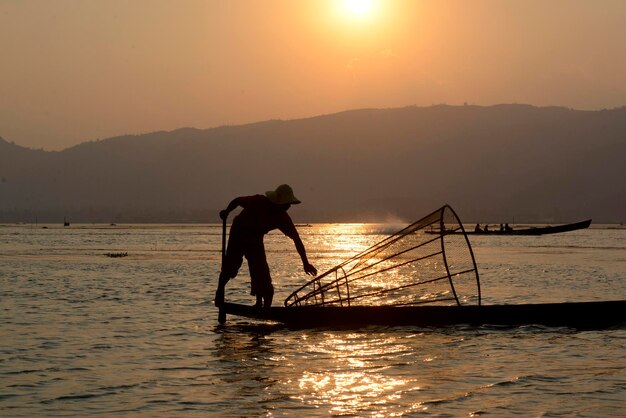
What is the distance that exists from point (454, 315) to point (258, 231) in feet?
13.0

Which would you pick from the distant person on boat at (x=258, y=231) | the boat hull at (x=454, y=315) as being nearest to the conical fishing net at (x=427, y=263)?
the boat hull at (x=454, y=315)

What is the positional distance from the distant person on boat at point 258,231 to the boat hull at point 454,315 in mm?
642

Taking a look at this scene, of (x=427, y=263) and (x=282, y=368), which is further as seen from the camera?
(x=427, y=263)

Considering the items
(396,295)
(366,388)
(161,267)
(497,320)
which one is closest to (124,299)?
(396,295)

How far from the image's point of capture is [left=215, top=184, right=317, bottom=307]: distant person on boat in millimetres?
17188

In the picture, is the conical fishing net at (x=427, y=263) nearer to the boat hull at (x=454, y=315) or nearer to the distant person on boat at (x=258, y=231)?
the boat hull at (x=454, y=315)

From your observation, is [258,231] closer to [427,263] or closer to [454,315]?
[454,315]

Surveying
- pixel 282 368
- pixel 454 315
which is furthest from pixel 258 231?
pixel 282 368

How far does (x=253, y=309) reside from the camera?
17859mm

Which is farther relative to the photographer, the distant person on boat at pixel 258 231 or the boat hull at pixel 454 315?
the boat hull at pixel 454 315

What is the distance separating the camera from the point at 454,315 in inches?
690

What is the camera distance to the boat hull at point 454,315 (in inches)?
690

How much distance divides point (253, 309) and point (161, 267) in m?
30.6

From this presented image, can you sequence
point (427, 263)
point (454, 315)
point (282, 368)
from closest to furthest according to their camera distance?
point (282, 368), point (454, 315), point (427, 263)
